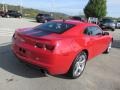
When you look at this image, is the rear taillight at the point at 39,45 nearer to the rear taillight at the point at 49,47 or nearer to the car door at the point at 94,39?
the rear taillight at the point at 49,47

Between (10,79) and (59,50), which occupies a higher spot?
(59,50)

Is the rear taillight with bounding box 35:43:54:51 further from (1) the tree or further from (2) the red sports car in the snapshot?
(1) the tree

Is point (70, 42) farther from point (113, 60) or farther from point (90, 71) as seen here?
point (113, 60)

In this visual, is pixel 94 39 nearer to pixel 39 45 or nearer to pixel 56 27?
pixel 56 27

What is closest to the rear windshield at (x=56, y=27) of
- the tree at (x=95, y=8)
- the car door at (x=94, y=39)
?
the car door at (x=94, y=39)

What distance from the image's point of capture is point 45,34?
5.48m

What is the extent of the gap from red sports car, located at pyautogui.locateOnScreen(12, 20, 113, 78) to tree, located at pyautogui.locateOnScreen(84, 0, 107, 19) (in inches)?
1271

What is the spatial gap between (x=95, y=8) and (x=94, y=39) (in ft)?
106

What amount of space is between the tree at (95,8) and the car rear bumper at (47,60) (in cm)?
3373

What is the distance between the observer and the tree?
124ft

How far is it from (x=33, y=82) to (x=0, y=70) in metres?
1.11

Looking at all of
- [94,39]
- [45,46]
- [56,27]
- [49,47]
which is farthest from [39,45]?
[94,39]

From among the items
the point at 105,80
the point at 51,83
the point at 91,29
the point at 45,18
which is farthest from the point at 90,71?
the point at 45,18

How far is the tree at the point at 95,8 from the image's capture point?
37844 millimetres
